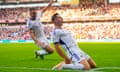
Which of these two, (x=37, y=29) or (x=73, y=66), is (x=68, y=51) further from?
(x=37, y=29)

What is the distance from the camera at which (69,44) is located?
1331 cm

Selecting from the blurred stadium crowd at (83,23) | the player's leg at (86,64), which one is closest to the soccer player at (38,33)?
the player's leg at (86,64)

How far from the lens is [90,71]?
12211 millimetres

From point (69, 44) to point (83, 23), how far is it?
189ft

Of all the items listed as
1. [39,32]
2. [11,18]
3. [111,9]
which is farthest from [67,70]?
[11,18]

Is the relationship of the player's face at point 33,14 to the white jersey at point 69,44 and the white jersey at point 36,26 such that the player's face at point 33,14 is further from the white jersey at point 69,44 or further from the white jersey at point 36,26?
the white jersey at point 69,44

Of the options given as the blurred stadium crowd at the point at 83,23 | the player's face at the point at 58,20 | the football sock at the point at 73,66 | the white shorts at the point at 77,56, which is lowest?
the blurred stadium crowd at the point at 83,23

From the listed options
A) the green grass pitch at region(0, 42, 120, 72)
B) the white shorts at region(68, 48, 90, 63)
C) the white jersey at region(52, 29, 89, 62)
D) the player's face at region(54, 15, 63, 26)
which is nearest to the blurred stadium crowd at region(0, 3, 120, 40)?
the green grass pitch at region(0, 42, 120, 72)

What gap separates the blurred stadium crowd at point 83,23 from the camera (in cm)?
6538

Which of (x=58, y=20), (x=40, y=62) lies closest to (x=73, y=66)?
(x=58, y=20)

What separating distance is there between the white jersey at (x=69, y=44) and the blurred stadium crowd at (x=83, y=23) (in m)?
50.3

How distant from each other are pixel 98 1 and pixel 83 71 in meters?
64.3

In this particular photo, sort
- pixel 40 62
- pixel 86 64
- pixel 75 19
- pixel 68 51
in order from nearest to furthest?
pixel 86 64, pixel 68 51, pixel 40 62, pixel 75 19

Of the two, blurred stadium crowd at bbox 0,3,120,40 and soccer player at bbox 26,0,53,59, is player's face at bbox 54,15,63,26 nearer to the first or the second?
soccer player at bbox 26,0,53,59
